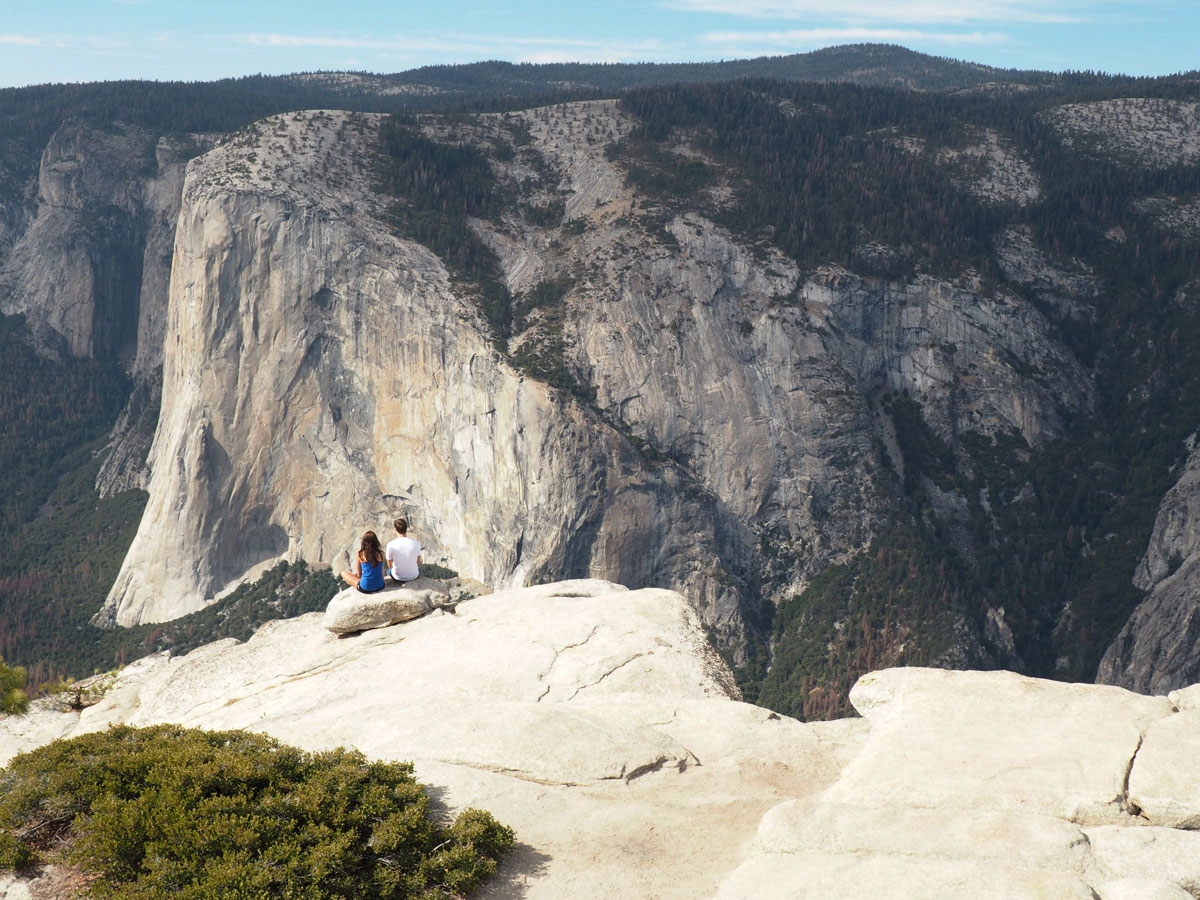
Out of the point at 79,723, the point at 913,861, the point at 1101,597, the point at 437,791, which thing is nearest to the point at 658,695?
the point at 437,791

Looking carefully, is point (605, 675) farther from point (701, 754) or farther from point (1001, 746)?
point (1001, 746)

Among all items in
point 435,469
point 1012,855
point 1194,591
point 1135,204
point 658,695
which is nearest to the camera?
point 1012,855

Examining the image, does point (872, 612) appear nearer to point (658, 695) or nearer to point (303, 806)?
point (658, 695)

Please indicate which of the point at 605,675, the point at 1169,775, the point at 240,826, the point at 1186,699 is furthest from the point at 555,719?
the point at 1186,699

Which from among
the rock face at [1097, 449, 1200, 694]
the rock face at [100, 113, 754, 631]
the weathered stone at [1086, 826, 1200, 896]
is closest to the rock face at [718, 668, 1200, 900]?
the weathered stone at [1086, 826, 1200, 896]

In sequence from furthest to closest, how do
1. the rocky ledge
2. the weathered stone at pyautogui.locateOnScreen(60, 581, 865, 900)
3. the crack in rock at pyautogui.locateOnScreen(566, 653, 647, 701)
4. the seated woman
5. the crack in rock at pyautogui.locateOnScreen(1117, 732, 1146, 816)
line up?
the seated woman → the crack in rock at pyautogui.locateOnScreen(566, 653, 647, 701) → the weathered stone at pyautogui.locateOnScreen(60, 581, 865, 900) → the crack in rock at pyautogui.locateOnScreen(1117, 732, 1146, 816) → the rocky ledge

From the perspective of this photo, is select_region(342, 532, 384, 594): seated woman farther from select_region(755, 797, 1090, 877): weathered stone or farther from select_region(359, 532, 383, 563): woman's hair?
select_region(755, 797, 1090, 877): weathered stone

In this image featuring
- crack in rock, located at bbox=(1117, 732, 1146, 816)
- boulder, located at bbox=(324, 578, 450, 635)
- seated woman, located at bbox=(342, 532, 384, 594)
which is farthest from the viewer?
boulder, located at bbox=(324, 578, 450, 635)
